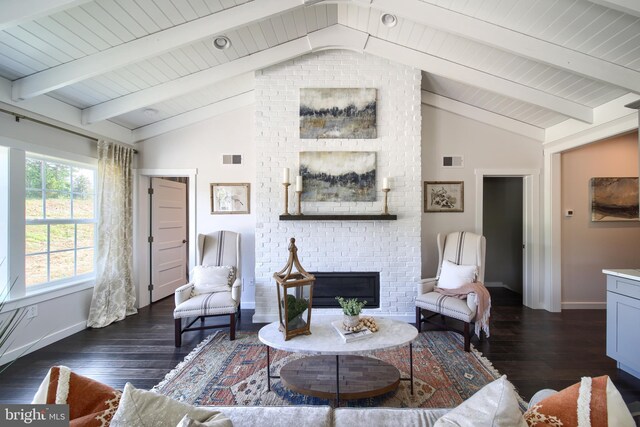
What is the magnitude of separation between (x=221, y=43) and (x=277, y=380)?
3.34 meters

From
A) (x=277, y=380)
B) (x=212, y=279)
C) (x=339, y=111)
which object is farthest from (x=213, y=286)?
(x=339, y=111)

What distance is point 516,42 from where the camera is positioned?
8.95 ft

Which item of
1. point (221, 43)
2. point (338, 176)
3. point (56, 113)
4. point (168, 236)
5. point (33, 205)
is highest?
point (221, 43)

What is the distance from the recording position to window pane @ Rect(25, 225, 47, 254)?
3.07 meters

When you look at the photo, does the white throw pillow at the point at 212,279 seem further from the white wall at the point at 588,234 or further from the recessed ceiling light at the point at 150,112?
the white wall at the point at 588,234

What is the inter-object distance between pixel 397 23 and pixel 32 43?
3.34 metres

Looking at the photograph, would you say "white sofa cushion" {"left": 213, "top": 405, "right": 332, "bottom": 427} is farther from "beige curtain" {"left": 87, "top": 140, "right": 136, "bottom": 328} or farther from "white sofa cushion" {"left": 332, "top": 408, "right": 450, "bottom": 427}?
"beige curtain" {"left": 87, "top": 140, "right": 136, "bottom": 328}

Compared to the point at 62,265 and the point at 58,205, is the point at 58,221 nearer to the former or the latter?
the point at 58,205

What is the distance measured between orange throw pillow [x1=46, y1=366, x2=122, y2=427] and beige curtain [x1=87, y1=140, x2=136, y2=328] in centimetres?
332

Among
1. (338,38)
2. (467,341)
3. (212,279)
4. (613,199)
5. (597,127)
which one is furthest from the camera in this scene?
(613,199)

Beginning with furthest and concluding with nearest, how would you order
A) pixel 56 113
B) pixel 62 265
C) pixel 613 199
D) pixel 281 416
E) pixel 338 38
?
pixel 613 199 → pixel 338 38 → pixel 62 265 → pixel 56 113 → pixel 281 416

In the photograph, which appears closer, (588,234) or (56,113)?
(56,113)

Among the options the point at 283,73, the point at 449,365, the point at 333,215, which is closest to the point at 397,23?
the point at 283,73

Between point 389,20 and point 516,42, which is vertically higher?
point 389,20
